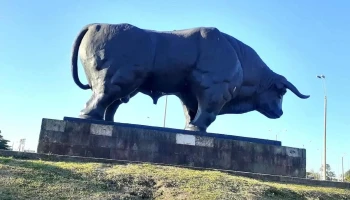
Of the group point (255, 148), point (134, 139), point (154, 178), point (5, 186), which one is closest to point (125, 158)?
point (134, 139)

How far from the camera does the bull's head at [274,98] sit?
12352 millimetres

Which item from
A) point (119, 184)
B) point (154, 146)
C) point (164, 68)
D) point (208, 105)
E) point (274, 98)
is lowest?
point (119, 184)

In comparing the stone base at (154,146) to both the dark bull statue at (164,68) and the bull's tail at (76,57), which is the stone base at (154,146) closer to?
the dark bull statue at (164,68)

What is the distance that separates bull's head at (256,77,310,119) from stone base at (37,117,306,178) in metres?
1.57

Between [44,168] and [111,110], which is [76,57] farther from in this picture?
[44,168]

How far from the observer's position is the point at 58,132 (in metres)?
10.1

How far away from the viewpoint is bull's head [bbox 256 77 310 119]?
12.4 metres

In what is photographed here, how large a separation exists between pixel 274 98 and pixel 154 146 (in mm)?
4185

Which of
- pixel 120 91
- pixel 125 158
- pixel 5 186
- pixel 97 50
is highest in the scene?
pixel 97 50

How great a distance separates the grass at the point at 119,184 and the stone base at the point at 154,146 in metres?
1.73

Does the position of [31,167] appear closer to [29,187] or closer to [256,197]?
[29,187]

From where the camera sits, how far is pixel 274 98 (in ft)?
41.0

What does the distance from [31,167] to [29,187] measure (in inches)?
41.5

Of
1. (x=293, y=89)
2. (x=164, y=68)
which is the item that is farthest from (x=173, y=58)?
(x=293, y=89)
